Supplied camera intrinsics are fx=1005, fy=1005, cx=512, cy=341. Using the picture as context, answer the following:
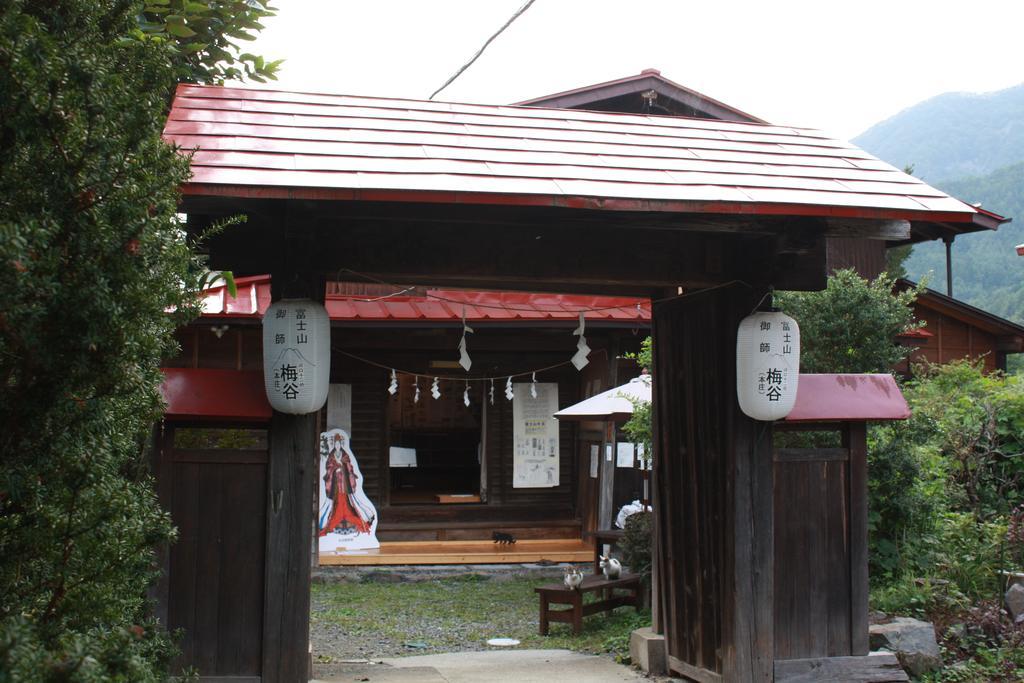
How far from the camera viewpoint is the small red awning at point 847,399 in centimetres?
696

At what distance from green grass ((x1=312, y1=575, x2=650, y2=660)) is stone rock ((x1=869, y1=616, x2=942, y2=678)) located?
2.11 meters

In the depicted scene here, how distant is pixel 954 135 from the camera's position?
4545 inches

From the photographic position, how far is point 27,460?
3.20m

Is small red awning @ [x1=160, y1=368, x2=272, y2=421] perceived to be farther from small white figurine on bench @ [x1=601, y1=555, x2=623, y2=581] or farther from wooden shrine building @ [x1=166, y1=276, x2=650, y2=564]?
wooden shrine building @ [x1=166, y1=276, x2=650, y2=564]

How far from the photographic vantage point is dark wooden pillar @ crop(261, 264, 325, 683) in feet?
20.1

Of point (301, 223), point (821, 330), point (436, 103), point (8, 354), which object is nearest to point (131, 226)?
point (8, 354)

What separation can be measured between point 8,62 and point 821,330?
893 centimetres

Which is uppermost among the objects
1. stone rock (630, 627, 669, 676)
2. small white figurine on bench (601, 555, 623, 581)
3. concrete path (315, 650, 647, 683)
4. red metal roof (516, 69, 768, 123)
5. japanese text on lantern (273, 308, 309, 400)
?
red metal roof (516, 69, 768, 123)

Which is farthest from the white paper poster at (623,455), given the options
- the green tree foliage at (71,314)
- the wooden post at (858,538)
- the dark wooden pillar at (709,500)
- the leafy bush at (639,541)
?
the green tree foliage at (71,314)

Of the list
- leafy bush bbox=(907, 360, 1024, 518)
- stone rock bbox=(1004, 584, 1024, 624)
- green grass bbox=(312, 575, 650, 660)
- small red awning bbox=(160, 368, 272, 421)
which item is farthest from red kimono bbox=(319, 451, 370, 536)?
stone rock bbox=(1004, 584, 1024, 624)

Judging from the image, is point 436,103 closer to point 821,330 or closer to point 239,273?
point 239,273

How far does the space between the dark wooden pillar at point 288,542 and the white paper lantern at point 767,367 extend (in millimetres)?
2807

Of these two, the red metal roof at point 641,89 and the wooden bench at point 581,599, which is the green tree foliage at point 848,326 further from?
the red metal roof at point 641,89

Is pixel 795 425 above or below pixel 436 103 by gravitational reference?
below
